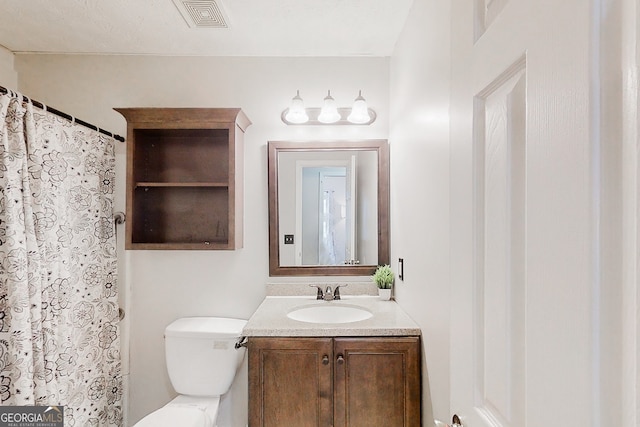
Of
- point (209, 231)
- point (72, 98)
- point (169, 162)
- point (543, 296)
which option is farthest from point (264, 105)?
point (543, 296)

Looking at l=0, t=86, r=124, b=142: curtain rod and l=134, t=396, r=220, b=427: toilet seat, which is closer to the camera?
l=0, t=86, r=124, b=142: curtain rod

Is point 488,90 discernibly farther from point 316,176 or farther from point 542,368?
point 316,176

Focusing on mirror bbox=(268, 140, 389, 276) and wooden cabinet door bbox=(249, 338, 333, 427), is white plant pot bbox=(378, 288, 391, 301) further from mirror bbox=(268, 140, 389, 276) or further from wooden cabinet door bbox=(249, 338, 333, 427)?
wooden cabinet door bbox=(249, 338, 333, 427)

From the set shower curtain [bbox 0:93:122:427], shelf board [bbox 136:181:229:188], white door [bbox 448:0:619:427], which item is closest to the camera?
white door [bbox 448:0:619:427]

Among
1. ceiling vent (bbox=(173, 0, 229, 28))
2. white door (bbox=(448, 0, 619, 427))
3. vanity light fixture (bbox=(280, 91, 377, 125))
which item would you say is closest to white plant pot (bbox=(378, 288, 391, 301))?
vanity light fixture (bbox=(280, 91, 377, 125))

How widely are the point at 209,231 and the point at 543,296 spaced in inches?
84.0

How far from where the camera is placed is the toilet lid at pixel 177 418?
1.81 m

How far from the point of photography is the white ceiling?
1.83 metres

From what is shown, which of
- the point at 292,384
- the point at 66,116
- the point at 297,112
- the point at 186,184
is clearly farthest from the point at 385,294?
the point at 66,116

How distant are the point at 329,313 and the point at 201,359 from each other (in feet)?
2.50

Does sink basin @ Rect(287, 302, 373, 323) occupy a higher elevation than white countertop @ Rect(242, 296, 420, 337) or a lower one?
lower

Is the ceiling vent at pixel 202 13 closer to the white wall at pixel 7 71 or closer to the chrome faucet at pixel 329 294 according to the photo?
the white wall at pixel 7 71

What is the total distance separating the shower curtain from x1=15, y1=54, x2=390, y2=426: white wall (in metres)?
0.17

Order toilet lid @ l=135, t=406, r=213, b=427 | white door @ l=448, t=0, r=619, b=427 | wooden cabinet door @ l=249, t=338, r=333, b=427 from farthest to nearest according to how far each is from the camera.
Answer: toilet lid @ l=135, t=406, r=213, b=427 < wooden cabinet door @ l=249, t=338, r=333, b=427 < white door @ l=448, t=0, r=619, b=427
